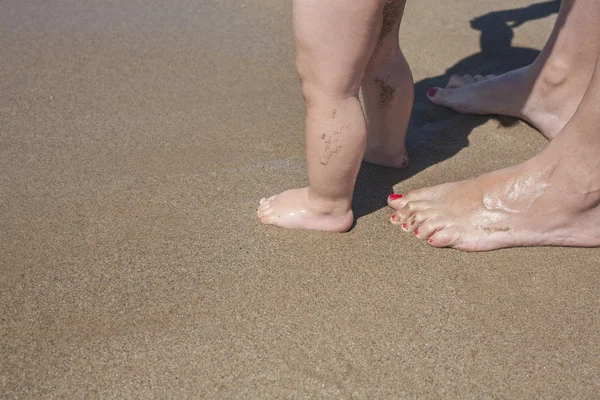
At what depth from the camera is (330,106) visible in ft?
5.80

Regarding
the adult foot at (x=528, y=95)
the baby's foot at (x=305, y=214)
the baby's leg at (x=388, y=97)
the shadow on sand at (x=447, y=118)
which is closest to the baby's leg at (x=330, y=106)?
the baby's foot at (x=305, y=214)

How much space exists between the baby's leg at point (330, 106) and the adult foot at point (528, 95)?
93 centimetres

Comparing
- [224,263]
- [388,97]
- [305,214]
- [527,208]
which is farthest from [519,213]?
[224,263]

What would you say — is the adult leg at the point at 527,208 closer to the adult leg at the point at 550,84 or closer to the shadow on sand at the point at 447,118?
the shadow on sand at the point at 447,118

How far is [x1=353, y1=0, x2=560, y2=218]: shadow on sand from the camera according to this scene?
7.26 feet

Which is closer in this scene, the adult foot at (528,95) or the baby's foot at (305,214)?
the baby's foot at (305,214)

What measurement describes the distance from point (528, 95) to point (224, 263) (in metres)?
1.40

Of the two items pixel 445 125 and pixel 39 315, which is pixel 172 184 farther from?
pixel 445 125

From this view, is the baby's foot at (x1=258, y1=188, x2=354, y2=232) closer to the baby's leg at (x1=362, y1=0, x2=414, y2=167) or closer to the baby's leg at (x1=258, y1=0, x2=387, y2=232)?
the baby's leg at (x1=258, y1=0, x2=387, y2=232)

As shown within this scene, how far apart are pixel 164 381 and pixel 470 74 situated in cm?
199

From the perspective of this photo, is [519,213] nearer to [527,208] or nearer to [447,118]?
[527,208]

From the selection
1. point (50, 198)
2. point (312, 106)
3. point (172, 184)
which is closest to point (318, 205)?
point (312, 106)

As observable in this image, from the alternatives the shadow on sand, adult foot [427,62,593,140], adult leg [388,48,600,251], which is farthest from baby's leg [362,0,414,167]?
adult foot [427,62,593,140]

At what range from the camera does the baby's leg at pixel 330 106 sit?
1.64 metres
